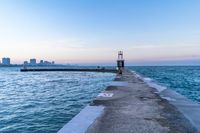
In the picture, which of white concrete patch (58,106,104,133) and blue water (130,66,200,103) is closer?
white concrete patch (58,106,104,133)

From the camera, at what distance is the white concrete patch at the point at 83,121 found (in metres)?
6.86

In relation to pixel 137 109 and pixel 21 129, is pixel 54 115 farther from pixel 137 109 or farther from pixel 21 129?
pixel 137 109

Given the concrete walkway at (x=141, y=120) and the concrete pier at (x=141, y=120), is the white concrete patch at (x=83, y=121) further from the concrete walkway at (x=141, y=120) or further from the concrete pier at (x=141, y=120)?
the concrete walkway at (x=141, y=120)

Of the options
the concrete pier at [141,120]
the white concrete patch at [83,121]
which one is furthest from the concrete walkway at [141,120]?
the white concrete patch at [83,121]

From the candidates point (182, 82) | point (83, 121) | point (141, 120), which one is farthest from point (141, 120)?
point (182, 82)

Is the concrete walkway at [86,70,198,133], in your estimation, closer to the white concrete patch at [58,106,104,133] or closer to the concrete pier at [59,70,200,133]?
the concrete pier at [59,70,200,133]

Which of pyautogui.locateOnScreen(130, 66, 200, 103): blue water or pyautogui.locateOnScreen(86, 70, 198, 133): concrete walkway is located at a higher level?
pyautogui.locateOnScreen(86, 70, 198, 133): concrete walkway

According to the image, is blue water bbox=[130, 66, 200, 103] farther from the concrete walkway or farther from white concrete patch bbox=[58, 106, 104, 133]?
white concrete patch bbox=[58, 106, 104, 133]

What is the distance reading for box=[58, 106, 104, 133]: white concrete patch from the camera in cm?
686

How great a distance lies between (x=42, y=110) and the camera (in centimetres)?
1469

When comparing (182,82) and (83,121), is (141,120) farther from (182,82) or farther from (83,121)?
(182,82)

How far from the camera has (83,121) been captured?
25.8ft

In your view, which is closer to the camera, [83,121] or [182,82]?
[83,121]

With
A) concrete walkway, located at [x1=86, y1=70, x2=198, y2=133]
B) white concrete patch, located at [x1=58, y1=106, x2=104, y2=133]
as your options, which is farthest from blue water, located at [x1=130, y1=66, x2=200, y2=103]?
white concrete patch, located at [x1=58, y1=106, x2=104, y2=133]
